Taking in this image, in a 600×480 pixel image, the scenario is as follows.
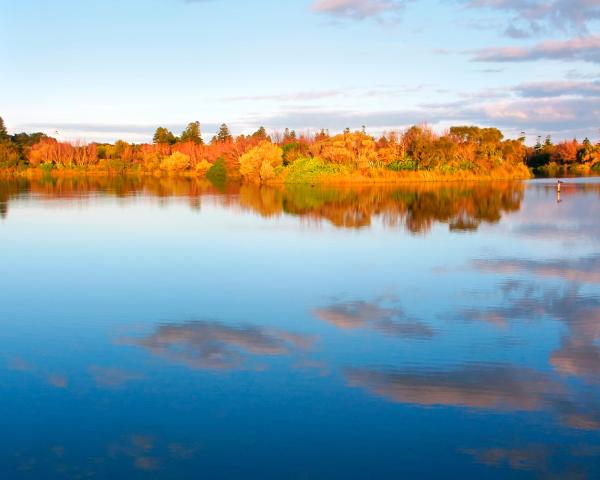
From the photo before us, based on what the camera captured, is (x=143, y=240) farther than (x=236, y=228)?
No

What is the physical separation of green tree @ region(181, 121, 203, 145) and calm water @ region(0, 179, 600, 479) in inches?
3888

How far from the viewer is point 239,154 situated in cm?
6812

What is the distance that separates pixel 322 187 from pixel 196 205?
52.5ft

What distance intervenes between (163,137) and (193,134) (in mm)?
5719

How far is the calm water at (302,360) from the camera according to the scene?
6512mm

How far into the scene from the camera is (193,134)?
388ft

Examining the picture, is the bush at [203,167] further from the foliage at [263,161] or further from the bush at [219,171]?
the foliage at [263,161]

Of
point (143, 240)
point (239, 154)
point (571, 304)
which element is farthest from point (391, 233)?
point (239, 154)

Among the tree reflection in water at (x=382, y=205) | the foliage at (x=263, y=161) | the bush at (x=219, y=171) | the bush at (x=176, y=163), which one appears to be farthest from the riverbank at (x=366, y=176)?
the bush at (x=176, y=163)

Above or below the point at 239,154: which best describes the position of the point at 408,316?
below

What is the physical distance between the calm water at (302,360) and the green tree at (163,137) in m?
98.6

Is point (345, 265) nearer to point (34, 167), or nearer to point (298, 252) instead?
point (298, 252)

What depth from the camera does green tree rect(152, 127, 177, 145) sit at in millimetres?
115812

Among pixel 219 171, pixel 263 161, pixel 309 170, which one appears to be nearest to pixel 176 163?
pixel 219 171
